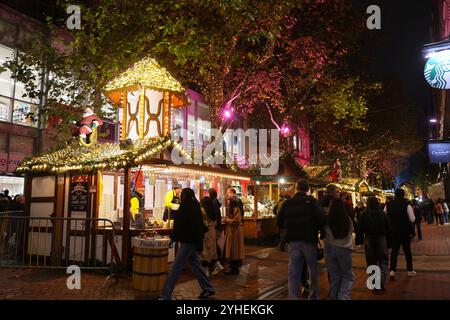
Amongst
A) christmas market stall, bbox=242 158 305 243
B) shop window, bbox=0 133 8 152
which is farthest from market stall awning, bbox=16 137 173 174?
christmas market stall, bbox=242 158 305 243

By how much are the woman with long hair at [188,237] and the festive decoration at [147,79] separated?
4.39 meters

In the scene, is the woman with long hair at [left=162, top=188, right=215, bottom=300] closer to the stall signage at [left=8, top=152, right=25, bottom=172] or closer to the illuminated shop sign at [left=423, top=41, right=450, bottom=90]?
the illuminated shop sign at [left=423, top=41, right=450, bottom=90]

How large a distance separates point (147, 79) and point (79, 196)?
3484 millimetres

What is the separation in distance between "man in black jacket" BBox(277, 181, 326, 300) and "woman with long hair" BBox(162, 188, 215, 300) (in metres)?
Result: 1.57

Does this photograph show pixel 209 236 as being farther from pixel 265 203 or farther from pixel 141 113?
pixel 265 203

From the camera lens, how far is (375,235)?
7.49m

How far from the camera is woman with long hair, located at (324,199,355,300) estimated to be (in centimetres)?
587

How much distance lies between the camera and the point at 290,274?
589 cm

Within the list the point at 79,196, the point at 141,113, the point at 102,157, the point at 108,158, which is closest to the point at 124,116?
the point at 141,113

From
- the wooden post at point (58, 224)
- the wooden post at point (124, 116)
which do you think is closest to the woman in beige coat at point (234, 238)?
the wooden post at point (124, 116)

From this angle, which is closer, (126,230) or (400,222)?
(400,222)

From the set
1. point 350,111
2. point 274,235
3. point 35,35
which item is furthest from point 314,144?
point 35,35
